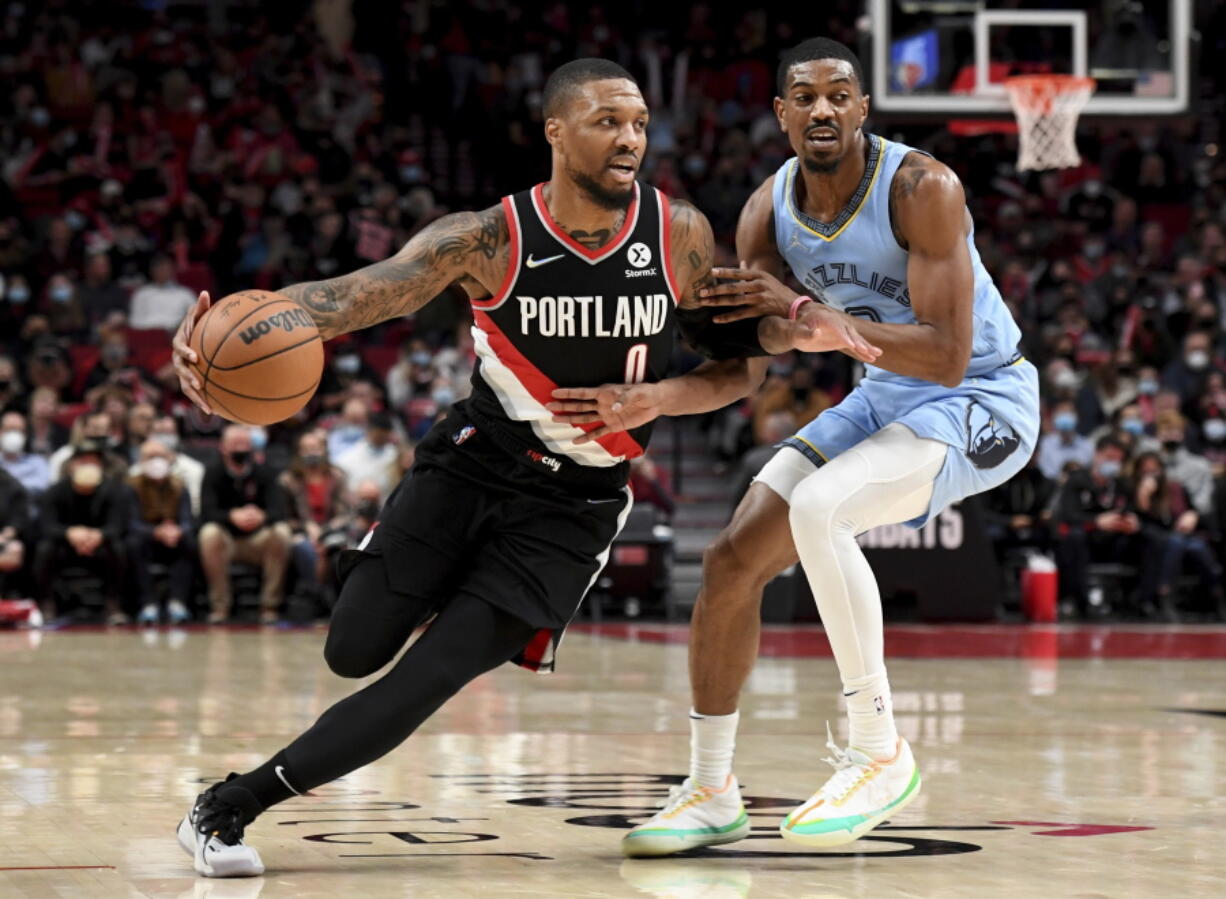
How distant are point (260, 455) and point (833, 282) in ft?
33.7

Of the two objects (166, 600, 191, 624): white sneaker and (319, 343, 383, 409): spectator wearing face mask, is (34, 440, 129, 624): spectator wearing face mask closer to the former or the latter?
(166, 600, 191, 624): white sneaker

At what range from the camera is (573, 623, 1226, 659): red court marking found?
11.1m

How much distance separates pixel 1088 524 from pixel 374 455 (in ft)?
19.2

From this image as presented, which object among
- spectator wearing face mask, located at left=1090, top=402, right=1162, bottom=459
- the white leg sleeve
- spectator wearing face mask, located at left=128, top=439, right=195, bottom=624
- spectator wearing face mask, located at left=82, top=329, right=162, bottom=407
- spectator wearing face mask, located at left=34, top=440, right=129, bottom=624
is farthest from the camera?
spectator wearing face mask, located at left=1090, top=402, right=1162, bottom=459

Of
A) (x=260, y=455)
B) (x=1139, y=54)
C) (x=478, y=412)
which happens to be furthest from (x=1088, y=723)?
(x=260, y=455)

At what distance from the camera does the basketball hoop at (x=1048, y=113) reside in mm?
12344

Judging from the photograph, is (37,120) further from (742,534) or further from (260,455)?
(742,534)

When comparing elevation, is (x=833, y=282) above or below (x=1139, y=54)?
below

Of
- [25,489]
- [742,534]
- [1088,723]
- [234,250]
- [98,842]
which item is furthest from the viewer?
[234,250]

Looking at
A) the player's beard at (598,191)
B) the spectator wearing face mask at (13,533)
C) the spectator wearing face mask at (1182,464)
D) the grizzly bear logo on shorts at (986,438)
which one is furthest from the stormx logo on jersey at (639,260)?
the spectator wearing face mask at (1182,464)

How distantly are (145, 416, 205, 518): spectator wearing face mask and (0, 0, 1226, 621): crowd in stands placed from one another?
0.06 feet

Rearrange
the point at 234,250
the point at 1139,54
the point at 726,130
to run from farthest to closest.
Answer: the point at 726,130
the point at 234,250
the point at 1139,54

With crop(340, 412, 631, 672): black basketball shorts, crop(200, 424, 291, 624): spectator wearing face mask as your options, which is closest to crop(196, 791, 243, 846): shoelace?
crop(340, 412, 631, 672): black basketball shorts

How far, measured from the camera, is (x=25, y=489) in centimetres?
1352
